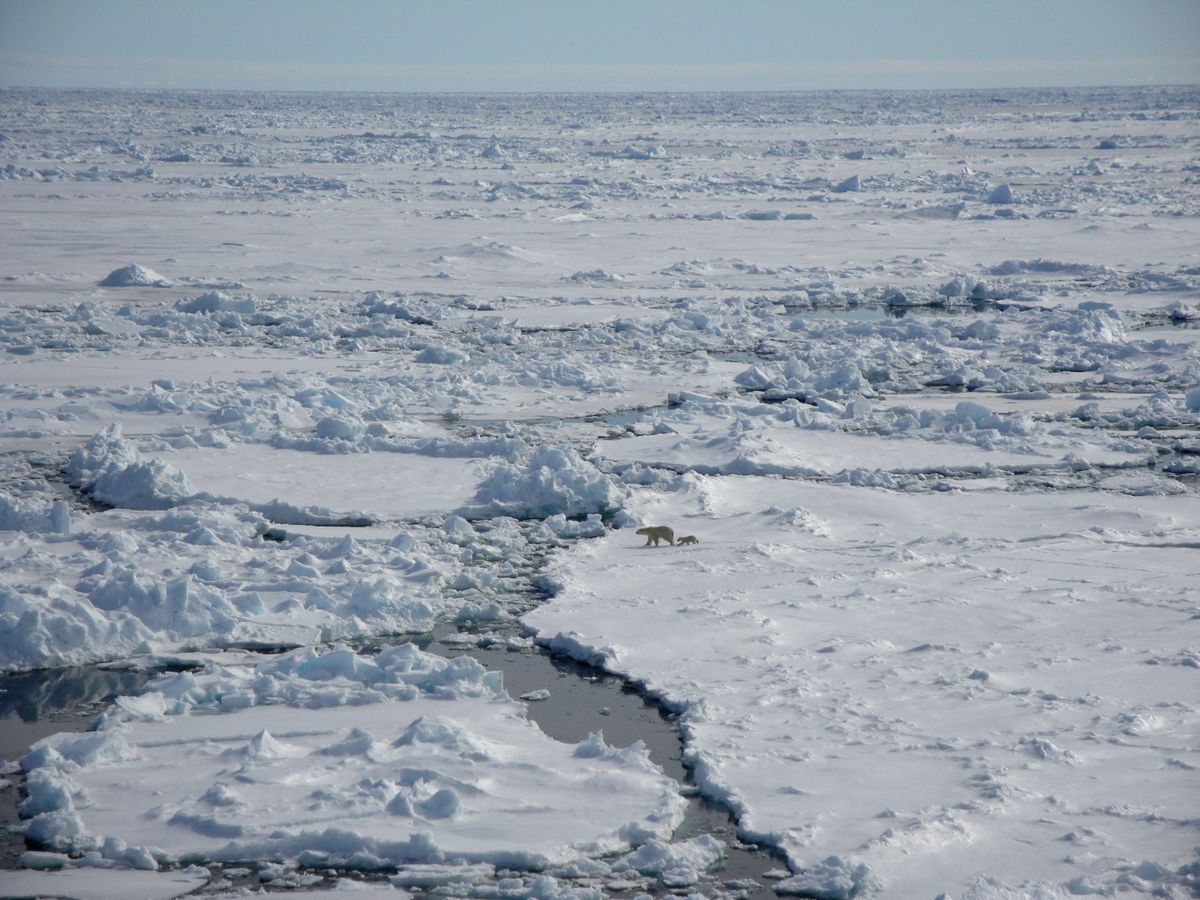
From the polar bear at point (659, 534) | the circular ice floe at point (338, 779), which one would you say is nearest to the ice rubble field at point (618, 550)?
the circular ice floe at point (338, 779)

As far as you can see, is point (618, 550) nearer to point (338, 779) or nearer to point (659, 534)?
point (659, 534)

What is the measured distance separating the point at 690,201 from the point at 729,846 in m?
21.1

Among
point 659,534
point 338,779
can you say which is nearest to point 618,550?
point 659,534

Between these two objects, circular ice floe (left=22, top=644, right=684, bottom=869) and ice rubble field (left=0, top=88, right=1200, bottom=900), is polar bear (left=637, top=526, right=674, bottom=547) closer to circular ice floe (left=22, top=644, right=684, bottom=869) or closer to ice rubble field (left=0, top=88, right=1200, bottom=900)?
ice rubble field (left=0, top=88, right=1200, bottom=900)

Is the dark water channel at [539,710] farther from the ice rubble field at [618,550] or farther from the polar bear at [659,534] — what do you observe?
the polar bear at [659,534]

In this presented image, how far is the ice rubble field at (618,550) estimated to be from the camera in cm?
384

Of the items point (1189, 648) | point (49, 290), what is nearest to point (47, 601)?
point (1189, 648)

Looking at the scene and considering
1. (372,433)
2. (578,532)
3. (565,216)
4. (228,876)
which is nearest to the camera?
(228,876)

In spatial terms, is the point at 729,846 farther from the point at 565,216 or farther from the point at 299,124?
the point at 299,124

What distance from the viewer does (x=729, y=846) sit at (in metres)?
3.78

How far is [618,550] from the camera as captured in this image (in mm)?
6379

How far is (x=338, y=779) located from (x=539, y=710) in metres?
0.90

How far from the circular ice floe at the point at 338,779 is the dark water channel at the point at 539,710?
0.09 metres

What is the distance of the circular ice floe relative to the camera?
3701 mm
